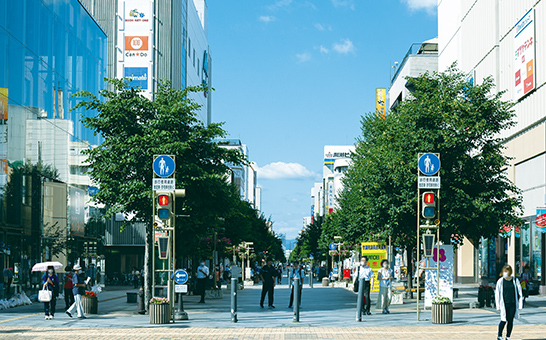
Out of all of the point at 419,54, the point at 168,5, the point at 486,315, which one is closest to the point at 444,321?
the point at 486,315

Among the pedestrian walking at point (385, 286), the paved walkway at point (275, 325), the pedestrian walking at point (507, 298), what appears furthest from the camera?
the pedestrian walking at point (385, 286)

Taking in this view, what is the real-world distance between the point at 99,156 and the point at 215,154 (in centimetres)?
390

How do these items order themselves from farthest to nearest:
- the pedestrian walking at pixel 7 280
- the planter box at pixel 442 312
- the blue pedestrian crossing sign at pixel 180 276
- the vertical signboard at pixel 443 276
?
the pedestrian walking at pixel 7 280
the vertical signboard at pixel 443 276
the blue pedestrian crossing sign at pixel 180 276
the planter box at pixel 442 312

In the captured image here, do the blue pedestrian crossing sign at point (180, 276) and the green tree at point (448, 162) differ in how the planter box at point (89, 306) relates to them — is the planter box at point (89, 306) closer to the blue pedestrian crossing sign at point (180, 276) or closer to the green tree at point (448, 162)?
the blue pedestrian crossing sign at point (180, 276)

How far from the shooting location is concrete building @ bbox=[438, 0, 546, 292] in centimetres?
3616

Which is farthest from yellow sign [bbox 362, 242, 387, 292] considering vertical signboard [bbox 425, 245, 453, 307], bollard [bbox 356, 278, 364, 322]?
bollard [bbox 356, 278, 364, 322]

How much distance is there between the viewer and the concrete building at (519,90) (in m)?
36.2

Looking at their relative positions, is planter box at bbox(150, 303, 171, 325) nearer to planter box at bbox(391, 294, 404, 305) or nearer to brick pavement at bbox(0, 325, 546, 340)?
brick pavement at bbox(0, 325, 546, 340)

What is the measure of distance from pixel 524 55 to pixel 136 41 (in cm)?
5231

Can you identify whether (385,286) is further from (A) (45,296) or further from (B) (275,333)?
(A) (45,296)

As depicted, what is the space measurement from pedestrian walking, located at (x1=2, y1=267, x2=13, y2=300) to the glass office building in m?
0.32

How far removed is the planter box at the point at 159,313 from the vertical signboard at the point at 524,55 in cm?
2445

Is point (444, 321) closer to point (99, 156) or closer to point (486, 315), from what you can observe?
point (486, 315)

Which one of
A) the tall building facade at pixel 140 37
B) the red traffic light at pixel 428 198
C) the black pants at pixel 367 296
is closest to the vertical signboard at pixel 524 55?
the black pants at pixel 367 296
